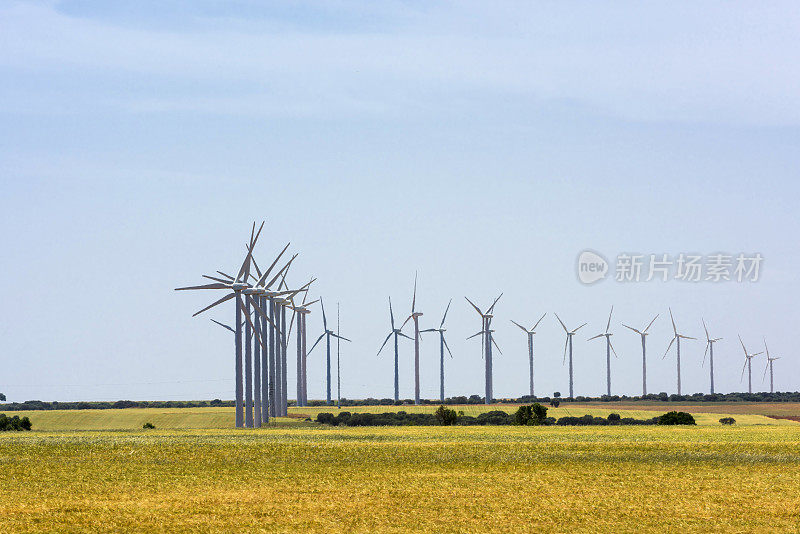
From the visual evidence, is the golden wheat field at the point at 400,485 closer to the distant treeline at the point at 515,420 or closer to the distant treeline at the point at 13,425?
the distant treeline at the point at 13,425

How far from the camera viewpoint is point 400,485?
46938mm

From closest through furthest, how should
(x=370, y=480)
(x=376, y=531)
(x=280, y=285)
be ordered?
(x=376, y=531) → (x=370, y=480) → (x=280, y=285)

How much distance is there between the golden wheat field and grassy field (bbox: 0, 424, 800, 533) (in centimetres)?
9

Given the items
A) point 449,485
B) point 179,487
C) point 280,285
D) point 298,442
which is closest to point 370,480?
point 449,485

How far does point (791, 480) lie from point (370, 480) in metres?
18.7

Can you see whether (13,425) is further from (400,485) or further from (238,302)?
(400,485)

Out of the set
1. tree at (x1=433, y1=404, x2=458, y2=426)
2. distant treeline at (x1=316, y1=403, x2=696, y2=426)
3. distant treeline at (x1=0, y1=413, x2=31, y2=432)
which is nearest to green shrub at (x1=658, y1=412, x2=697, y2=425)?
distant treeline at (x1=316, y1=403, x2=696, y2=426)

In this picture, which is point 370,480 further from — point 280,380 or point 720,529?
point 280,380

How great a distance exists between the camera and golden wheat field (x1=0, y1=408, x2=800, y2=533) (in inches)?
1452

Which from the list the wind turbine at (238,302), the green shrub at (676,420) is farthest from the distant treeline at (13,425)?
the green shrub at (676,420)

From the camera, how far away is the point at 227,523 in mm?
36438

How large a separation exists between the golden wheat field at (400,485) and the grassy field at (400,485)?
0.09m

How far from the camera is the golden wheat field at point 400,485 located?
36875 mm

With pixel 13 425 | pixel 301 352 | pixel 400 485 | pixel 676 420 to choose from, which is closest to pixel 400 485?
pixel 400 485
